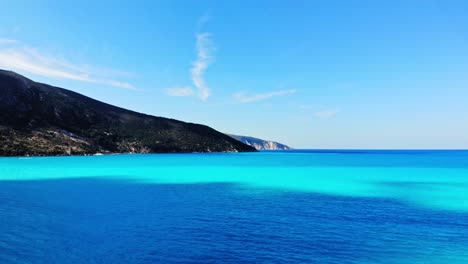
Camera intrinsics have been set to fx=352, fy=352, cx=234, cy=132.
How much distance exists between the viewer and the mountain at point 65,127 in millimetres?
127188

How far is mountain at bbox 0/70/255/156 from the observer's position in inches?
5007

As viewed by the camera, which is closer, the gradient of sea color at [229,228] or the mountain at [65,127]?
the gradient of sea color at [229,228]

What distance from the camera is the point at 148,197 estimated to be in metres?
33.8

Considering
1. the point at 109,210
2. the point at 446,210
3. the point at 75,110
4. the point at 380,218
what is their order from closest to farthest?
the point at 380,218
the point at 109,210
the point at 446,210
the point at 75,110

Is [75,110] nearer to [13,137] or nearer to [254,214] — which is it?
[13,137]

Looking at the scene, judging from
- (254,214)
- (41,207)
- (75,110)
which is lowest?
(41,207)

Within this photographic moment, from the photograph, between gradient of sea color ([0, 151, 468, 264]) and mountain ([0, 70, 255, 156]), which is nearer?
gradient of sea color ([0, 151, 468, 264])

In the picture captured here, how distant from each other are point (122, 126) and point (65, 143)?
151 feet

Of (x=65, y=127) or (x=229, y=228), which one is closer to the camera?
(x=229, y=228)

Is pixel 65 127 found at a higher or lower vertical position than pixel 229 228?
higher

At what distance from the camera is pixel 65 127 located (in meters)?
152

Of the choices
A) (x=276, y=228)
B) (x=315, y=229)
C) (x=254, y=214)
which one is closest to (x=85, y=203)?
(x=254, y=214)

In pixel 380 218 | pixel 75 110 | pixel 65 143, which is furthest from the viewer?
pixel 75 110

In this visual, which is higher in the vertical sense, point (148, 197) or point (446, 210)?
point (446, 210)
